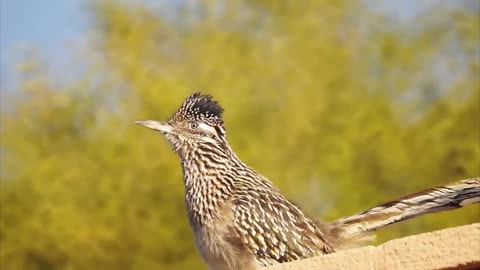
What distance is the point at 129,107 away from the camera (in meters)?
12.1

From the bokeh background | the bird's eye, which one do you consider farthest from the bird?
the bokeh background

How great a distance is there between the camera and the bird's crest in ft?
18.4

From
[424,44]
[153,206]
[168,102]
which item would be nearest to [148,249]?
[153,206]

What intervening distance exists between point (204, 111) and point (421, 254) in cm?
282

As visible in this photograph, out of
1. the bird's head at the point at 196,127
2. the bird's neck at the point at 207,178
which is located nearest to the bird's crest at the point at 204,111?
the bird's head at the point at 196,127

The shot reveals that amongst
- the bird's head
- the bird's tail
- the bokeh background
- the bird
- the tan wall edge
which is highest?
the bokeh background

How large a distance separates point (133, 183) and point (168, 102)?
0.77m

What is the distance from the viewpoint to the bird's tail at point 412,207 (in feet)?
12.2

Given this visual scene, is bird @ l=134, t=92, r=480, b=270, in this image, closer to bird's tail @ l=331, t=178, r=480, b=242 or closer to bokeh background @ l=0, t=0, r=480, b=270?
bird's tail @ l=331, t=178, r=480, b=242

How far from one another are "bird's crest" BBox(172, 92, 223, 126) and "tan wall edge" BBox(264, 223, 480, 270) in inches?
102

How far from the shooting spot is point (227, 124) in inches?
455

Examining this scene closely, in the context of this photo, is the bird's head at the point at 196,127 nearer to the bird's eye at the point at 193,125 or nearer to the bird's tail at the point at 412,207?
the bird's eye at the point at 193,125

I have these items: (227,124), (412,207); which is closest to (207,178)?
(412,207)

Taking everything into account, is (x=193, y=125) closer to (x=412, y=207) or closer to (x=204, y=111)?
(x=204, y=111)
